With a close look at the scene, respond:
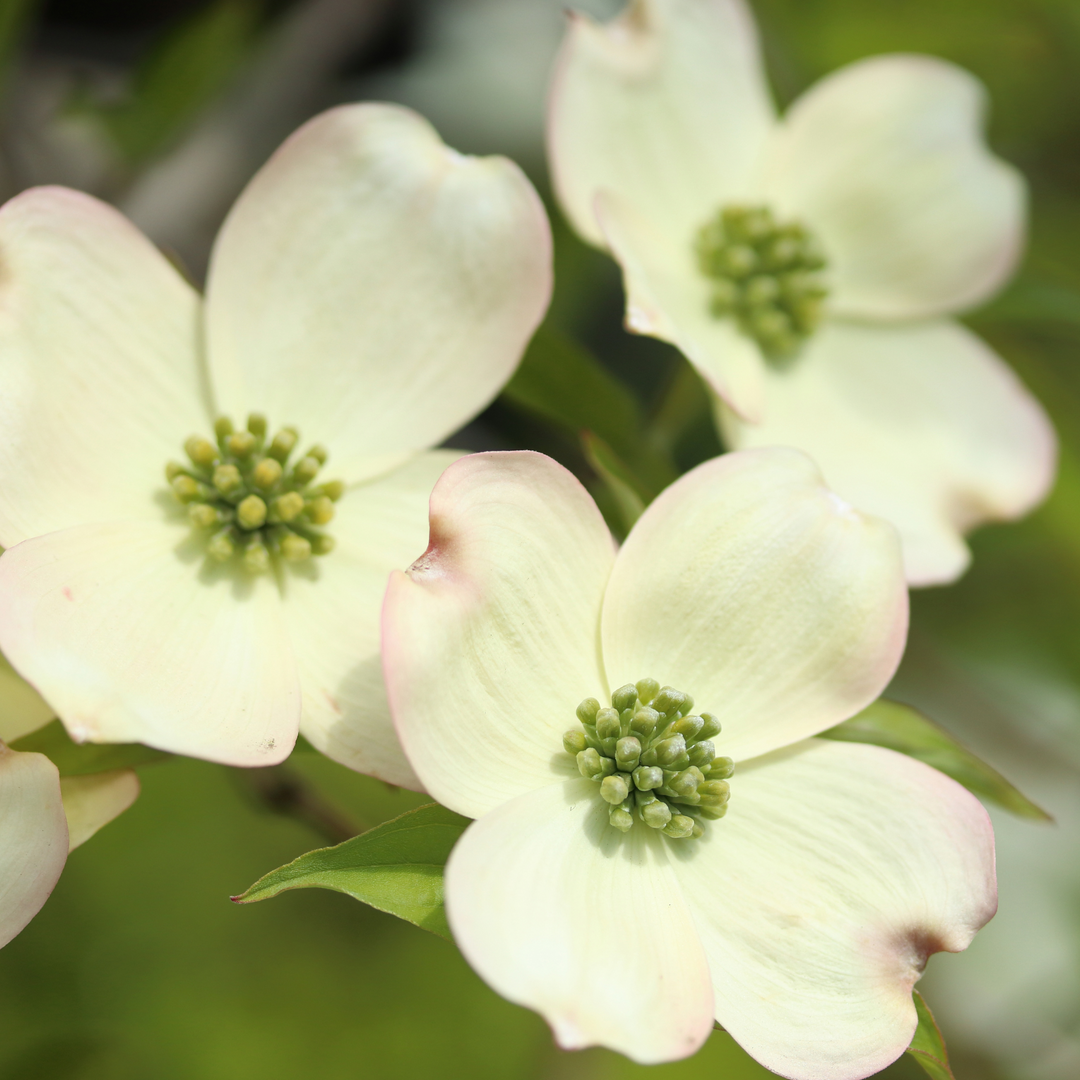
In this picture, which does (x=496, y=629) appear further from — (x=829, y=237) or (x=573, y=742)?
(x=829, y=237)

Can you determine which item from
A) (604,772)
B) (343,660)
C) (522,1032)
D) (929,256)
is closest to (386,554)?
(343,660)

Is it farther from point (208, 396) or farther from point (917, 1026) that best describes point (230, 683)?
point (917, 1026)

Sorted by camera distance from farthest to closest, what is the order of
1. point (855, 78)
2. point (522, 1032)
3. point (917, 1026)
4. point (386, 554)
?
point (522, 1032)
point (855, 78)
point (386, 554)
point (917, 1026)

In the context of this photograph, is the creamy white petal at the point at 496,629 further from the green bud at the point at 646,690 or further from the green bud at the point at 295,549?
the green bud at the point at 295,549

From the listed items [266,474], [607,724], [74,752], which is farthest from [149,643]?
[607,724]

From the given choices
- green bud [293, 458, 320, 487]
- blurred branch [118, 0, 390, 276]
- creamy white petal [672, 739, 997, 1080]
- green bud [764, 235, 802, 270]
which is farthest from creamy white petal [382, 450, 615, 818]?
blurred branch [118, 0, 390, 276]
